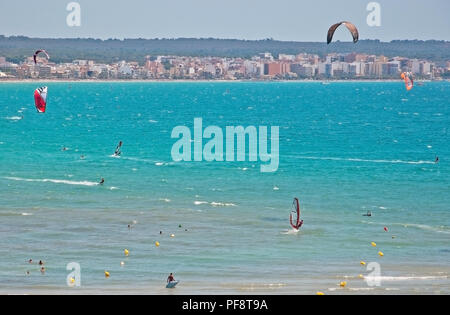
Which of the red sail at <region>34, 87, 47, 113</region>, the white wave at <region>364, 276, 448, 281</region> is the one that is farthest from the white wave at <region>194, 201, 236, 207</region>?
the white wave at <region>364, 276, 448, 281</region>

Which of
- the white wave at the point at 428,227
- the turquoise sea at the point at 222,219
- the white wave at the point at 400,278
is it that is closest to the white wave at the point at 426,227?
the white wave at the point at 428,227

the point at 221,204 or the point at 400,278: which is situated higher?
the point at 400,278

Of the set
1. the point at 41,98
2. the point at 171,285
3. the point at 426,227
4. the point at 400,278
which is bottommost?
the point at 426,227

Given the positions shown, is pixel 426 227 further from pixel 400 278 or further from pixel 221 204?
pixel 221 204

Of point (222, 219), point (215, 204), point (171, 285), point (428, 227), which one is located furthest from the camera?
point (215, 204)

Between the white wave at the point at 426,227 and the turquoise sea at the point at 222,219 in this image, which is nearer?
the turquoise sea at the point at 222,219

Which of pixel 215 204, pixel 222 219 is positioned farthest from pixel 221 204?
pixel 222 219

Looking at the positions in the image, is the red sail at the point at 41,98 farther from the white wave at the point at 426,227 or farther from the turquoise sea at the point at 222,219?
the white wave at the point at 426,227

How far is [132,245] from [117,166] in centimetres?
3842

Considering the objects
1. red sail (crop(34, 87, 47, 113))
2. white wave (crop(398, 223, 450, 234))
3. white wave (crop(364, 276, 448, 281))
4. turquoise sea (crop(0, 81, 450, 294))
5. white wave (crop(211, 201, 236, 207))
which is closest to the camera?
white wave (crop(364, 276, 448, 281))

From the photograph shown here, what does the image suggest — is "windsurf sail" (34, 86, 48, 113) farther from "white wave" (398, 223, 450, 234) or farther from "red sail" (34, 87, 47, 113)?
"white wave" (398, 223, 450, 234)

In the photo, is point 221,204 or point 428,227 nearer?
point 428,227

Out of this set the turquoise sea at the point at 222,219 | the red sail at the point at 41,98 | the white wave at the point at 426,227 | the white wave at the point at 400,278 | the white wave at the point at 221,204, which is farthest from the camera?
the white wave at the point at 221,204

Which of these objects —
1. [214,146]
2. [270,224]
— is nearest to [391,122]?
[214,146]
